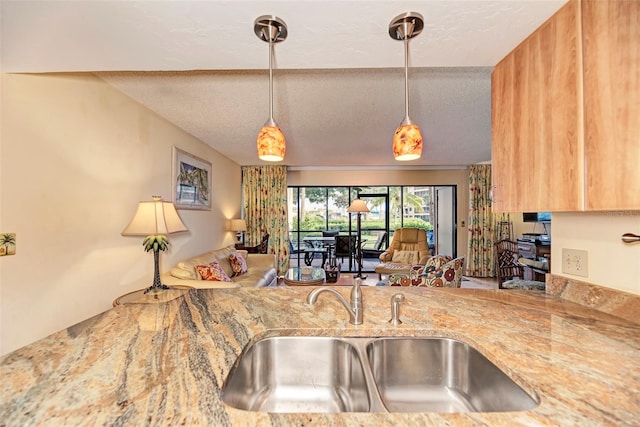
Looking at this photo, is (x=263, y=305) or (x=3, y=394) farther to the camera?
(x=263, y=305)

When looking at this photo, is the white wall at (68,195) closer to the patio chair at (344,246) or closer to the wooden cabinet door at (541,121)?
the wooden cabinet door at (541,121)

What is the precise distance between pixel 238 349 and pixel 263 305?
407 mm

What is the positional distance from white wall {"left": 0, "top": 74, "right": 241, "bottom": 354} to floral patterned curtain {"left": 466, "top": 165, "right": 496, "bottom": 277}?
581 centimetres

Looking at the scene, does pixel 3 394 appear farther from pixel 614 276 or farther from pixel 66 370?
pixel 614 276

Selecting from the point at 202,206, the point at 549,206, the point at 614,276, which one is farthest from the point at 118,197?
the point at 614,276

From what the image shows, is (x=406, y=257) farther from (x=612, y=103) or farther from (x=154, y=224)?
(x=612, y=103)

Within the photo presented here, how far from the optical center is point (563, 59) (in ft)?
3.26

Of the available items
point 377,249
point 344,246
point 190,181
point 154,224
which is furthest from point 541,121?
point 377,249

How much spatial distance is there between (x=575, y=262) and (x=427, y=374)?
0.88 metres

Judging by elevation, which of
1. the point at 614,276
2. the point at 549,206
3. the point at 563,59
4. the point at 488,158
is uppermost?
the point at 488,158

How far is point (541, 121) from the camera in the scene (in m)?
1.09

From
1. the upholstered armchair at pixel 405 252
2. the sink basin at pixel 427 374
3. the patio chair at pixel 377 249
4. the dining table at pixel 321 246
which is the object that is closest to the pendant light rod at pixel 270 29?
the sink basin at pixel 427 374

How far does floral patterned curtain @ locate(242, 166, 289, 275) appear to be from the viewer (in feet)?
19.1

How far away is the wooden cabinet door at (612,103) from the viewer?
80 centimetres
